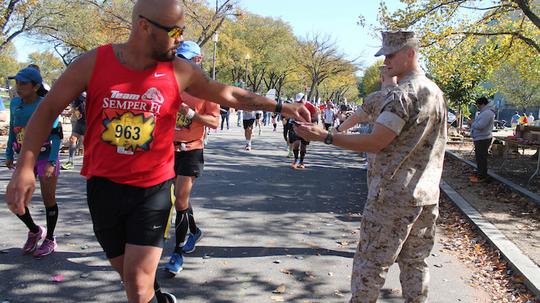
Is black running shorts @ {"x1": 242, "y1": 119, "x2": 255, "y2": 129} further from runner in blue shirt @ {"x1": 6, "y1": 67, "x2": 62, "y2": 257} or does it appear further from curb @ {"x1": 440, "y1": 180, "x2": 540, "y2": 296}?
runner in blue shirt @ {"x1": 6, "y1": 67, "x2": 62, "y2": 257}

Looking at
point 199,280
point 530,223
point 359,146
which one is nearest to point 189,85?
point 359,146

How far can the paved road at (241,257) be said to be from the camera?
412 centimetres

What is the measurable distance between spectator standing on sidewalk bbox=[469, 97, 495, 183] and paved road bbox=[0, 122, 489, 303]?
133 inches

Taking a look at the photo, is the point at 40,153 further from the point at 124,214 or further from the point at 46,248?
the point at 124,214

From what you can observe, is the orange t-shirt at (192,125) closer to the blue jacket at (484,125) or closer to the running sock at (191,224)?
the running sock at (191,224)

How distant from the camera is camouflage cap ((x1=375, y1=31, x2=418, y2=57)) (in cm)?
298

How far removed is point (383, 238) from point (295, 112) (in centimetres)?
94

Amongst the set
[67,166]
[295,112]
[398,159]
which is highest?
[295,112]

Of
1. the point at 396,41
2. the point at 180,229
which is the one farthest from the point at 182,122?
the point at 396,41

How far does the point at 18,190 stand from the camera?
7.69 ft

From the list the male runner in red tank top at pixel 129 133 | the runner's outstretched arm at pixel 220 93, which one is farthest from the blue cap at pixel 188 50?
the male runner in red tank top at pixel 129 133

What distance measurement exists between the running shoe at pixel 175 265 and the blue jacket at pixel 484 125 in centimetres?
826

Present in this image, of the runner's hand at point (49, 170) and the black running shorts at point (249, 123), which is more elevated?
the black running shorts at point (249, 123)

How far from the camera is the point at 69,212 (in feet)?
21.8
